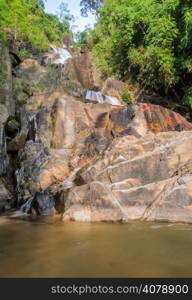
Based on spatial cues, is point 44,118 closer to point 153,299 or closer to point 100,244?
point 100,244

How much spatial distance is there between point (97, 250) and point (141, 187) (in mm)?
3207

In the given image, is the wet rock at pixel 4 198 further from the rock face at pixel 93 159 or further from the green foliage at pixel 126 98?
the green foliage at pixel 126 98

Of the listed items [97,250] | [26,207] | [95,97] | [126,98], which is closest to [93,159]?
[26,207]

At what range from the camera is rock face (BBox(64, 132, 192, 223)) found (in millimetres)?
6828

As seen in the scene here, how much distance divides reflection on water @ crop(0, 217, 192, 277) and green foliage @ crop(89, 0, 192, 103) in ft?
32.8

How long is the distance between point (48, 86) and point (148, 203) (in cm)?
1578

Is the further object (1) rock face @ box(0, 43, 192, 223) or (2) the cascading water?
(2) the cascading water

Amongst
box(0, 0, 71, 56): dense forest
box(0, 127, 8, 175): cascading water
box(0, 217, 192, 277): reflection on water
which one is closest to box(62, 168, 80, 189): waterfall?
box(0, 217, 192, 277): reflection on water

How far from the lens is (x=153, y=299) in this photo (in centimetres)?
287

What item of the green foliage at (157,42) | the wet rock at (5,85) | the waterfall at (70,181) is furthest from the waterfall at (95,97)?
the waterfall at (70,181)

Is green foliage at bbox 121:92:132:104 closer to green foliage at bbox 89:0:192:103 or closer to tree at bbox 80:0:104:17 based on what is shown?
green foliage at bbox 89:0:192:103

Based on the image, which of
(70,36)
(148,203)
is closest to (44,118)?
(148,203)

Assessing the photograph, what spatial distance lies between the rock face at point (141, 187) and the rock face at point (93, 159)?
22mm

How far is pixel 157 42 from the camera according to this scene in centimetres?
1413
